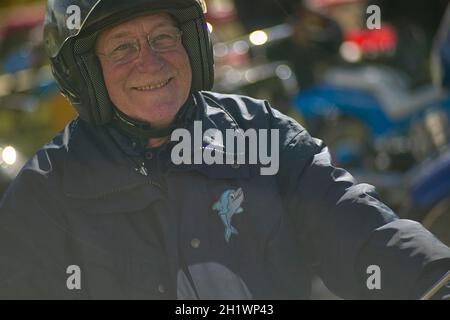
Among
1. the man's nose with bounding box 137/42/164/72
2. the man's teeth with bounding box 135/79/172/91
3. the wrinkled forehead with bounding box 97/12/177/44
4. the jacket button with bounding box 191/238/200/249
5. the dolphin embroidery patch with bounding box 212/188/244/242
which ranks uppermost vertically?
the wrinkled forehead with bounding box 97/12/177/44

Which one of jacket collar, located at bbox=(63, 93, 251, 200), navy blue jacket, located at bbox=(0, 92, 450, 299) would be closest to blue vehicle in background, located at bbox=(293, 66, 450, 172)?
jacket collar, located at bbox=(63, 93, 251, 200)

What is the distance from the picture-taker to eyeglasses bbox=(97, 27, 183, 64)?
2.36 metres

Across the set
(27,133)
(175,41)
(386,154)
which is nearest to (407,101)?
(386,154)

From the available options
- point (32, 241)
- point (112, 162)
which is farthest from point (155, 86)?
point (32, 241)

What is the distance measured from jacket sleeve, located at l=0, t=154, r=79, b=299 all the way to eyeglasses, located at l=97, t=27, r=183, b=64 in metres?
0.33

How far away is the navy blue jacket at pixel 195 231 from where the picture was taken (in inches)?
83.4

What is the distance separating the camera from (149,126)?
241 centimetres

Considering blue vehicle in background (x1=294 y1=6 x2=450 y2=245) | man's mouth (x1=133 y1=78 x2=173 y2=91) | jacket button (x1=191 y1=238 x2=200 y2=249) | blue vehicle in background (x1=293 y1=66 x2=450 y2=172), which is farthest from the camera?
blue vehicle in background (x1=293 y1=66 x2=450 y2=172)

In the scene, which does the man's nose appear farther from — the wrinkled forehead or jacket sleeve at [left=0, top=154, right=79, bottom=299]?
jacket sleeve at [left=0, top=154, right=79, bottom=299]

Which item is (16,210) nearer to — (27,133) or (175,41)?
(175,41)

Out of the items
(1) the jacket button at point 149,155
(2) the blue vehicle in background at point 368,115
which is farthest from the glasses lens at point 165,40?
(2) the blue vehicle in background at point 368,115

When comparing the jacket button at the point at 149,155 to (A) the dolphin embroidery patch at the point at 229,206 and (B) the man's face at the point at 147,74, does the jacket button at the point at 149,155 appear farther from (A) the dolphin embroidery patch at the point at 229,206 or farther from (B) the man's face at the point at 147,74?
(A) the dolphin embroidery patch at the point at 229,206

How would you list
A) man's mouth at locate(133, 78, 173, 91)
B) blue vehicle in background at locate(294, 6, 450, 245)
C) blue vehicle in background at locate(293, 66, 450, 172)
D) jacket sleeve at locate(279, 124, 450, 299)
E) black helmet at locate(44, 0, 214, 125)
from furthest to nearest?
blue vehicle in background at locate(293, 66, 450, 172), blue vehicle in background at locate(294, 6, 450, 245), man's mouth at locate(133, 78, 173, 91), black helmet at locate(44, 0, 214, 125), jacket sleeve at locate(279, 124, 450, 299)
